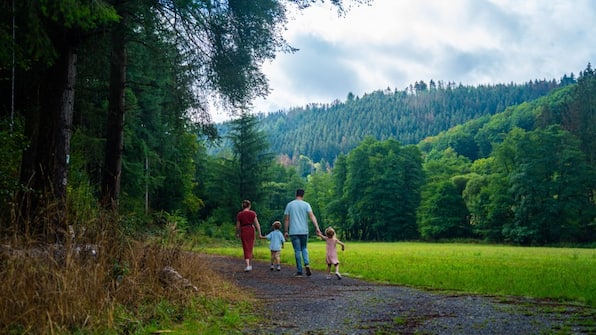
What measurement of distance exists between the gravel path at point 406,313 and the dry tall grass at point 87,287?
4.59 ft

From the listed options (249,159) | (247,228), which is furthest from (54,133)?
(249,159)

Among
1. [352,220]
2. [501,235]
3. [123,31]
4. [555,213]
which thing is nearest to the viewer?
[123,31]

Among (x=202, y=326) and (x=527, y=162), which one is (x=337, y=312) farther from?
(x=527, y=162)

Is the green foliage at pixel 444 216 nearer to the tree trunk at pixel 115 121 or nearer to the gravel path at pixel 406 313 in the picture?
the tree trunk at pixel 115 121

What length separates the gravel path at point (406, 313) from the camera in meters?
6.07

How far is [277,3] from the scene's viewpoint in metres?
11.1

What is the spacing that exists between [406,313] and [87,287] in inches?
164

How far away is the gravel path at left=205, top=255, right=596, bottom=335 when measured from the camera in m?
6.07

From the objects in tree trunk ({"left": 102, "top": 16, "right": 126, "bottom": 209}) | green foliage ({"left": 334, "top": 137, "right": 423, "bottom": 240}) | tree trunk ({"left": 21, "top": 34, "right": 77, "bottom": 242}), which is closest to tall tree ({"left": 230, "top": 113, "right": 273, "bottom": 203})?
green foliage ({"left": 334, "top": 137, "right": 423, "bottom": 240})

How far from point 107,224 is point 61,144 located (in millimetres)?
2143

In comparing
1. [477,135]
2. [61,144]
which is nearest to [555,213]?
[61,144]

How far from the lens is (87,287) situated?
5.59 m

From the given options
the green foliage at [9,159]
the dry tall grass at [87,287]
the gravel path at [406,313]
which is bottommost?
the gravel path at [406,313]

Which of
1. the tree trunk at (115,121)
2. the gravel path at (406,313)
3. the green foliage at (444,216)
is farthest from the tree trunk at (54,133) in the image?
the green foliage at (444,216)
